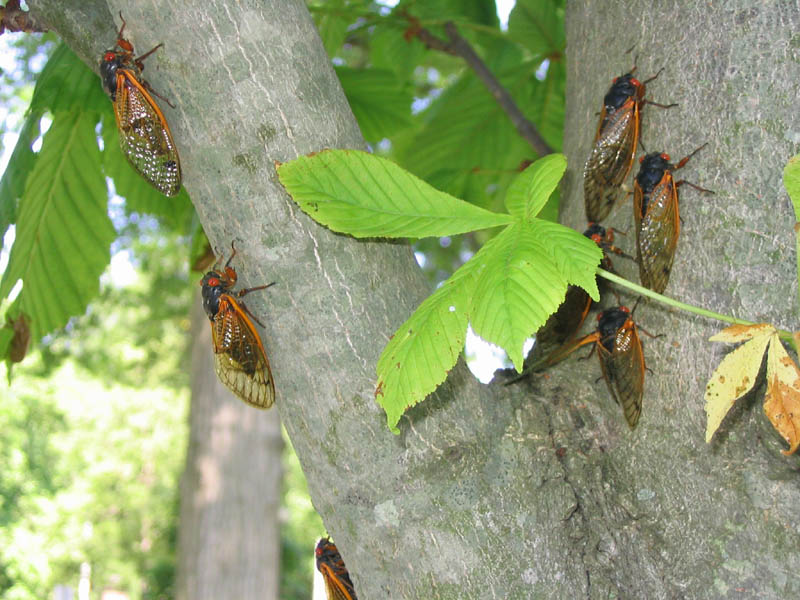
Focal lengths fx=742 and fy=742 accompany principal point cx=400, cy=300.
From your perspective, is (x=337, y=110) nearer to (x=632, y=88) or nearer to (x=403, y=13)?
(x=632, y=88)

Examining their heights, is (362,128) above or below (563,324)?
above

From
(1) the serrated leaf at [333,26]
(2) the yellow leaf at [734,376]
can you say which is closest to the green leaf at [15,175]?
(1) the serrated leaf at [333,26]

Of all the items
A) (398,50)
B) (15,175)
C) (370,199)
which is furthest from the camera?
(398,50)

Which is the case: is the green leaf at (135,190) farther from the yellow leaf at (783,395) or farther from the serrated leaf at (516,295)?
the yellow leaf at (783,395)

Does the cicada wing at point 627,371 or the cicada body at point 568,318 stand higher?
the cicada body at point 568,318

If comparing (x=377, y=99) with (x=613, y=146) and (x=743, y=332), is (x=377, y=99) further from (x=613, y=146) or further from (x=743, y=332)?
(x=743, y=332)

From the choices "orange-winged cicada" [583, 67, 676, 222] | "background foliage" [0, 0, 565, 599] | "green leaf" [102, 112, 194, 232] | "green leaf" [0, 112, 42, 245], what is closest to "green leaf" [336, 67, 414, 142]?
"background foliage" [0, 0, 565, 599]

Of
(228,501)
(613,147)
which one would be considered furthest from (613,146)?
(228,501)
